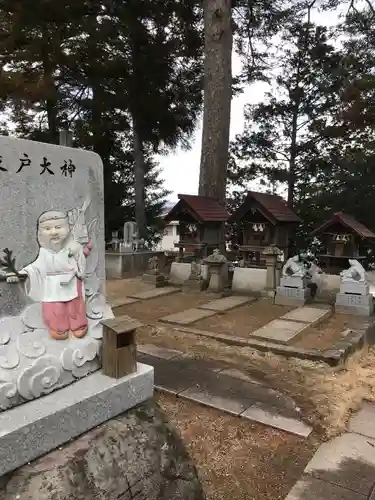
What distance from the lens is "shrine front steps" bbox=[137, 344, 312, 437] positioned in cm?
307

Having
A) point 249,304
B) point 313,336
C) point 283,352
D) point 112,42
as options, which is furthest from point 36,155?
point 112,42

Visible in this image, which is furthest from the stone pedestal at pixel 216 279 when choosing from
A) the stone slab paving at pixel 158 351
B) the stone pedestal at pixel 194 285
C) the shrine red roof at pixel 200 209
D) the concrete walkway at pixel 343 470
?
the concrete walkway at pixel 343 470

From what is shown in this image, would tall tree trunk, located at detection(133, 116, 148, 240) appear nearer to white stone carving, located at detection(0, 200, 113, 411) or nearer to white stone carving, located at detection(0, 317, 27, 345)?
white stone carving, located at detection(0, 200, 113, 411)

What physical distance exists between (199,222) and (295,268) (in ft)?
8.60

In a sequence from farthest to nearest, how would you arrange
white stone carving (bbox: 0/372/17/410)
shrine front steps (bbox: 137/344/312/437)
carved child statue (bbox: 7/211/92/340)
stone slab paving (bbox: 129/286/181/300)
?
1. stone slab paving (bbox: 129/286/181/300)
2. shrine front steps (bbox: 137/344/312/437)
3. carved child statue (bbox: 7/211/92/340)
4. white stone carving (bbox: 0/372/17/410)

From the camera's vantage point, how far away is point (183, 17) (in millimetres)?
11461

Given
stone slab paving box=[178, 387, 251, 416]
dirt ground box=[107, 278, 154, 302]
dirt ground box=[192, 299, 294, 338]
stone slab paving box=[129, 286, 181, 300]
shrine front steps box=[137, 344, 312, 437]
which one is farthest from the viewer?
dirt ground box=[107, 278, 154, 302]

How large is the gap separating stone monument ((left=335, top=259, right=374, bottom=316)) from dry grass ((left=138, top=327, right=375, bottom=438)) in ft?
3.98

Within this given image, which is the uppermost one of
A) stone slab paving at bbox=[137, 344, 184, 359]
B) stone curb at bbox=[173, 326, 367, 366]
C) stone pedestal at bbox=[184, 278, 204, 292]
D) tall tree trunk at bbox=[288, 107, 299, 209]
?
tall tree trunk at bbox=[288, 107, 299, 209]

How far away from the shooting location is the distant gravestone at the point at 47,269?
6.26 ft

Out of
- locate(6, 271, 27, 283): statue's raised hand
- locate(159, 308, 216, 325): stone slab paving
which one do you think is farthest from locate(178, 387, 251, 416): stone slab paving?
locate(159, 308, 216, 325): stone slab paving

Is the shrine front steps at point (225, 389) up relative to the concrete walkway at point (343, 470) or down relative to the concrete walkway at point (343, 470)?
up

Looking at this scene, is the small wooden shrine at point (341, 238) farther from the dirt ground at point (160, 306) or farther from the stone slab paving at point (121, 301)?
the stone slab paving at point (121, 301)

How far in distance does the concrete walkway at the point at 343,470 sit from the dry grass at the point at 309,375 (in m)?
0.15
